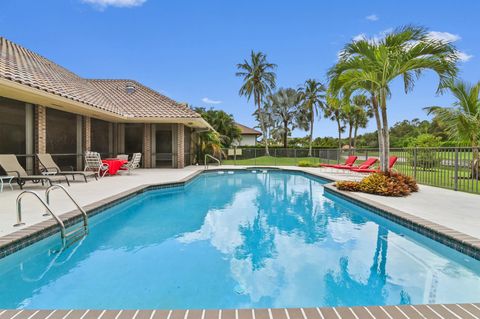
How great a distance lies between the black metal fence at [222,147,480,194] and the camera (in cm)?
902

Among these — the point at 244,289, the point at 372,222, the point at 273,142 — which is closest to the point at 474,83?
the point at 372,222

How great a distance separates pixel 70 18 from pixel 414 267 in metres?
19.5

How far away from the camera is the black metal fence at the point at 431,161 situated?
9016 millimetres

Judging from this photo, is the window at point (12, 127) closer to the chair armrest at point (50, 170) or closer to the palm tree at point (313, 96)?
Result: the chair armrest at point (50, 170)

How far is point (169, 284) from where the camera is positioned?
3.42m

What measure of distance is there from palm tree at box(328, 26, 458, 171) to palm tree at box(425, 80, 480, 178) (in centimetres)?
455

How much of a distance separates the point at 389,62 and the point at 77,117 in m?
12.5

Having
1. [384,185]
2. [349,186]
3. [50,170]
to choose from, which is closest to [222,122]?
[50,170]

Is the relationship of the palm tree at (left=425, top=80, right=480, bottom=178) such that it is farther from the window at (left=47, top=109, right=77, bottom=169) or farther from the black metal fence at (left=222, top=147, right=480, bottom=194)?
the window at (left=47, top=109, right=77, bottom=169)

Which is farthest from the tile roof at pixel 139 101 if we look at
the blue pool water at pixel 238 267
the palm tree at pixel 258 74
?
the palm tree at pixel 258 74

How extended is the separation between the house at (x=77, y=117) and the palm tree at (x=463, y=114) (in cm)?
1136

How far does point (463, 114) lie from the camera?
12.0m

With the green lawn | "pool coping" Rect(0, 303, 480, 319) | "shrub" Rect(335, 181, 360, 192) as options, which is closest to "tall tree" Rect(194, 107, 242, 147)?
the green lawn

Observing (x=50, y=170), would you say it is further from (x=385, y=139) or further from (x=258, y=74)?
(x=258, y=74)
